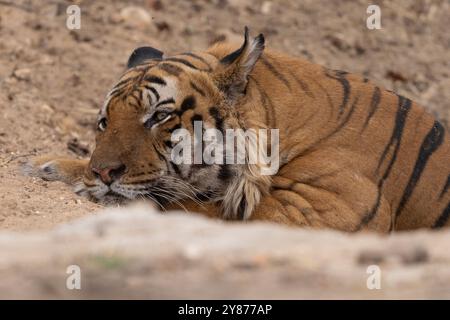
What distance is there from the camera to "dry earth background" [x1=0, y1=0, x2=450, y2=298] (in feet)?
11.1

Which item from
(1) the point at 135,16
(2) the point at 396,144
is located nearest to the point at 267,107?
(2) the point at 396,144

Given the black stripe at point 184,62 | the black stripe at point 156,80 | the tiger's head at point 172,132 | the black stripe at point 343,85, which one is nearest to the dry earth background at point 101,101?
the tiger's head at point 172,132

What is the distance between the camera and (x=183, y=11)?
30.8 feet

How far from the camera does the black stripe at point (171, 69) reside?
5.19 m

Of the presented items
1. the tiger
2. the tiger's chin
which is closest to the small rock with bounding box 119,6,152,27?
the tiger

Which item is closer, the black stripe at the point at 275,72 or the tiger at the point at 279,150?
the tiger at the point at 279,150

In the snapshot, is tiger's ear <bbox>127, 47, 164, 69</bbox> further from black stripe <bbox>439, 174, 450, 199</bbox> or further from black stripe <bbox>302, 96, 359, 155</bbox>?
black stripe <bbox>439, 174, 450, 199</bbox>

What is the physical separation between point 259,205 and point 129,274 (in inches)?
71.9

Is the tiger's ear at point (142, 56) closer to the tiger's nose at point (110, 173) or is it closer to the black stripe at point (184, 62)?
the black stripe at point (184, 62)

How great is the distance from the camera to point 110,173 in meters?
5.04

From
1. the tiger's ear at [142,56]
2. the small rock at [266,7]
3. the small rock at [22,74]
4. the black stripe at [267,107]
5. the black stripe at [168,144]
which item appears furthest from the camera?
the small rock at [266,7]

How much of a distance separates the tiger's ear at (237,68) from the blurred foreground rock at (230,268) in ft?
5.59
